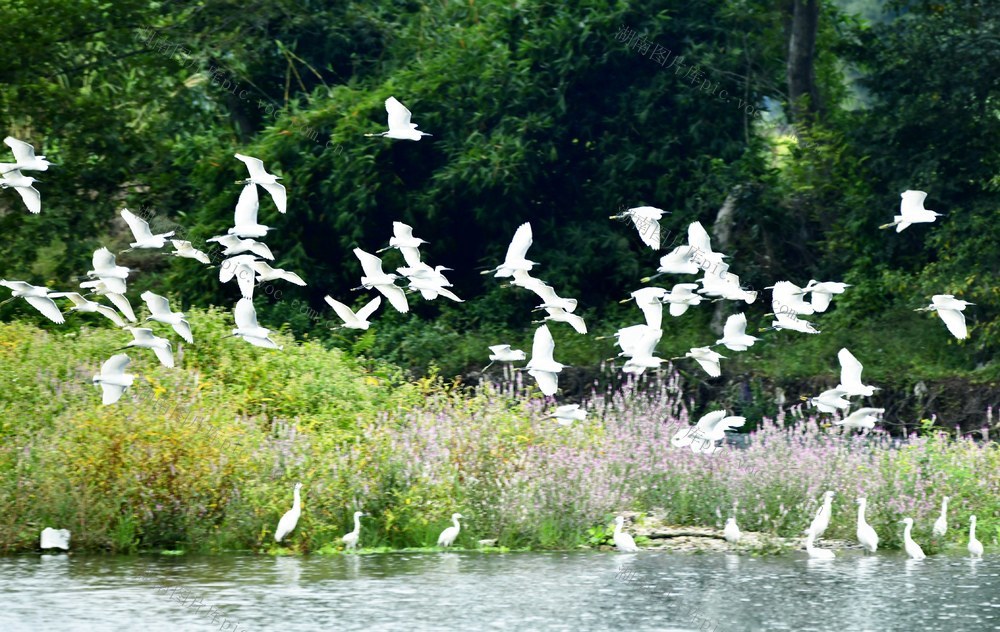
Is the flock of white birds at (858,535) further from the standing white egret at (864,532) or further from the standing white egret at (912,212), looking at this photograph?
the standing white egret at (912,212)

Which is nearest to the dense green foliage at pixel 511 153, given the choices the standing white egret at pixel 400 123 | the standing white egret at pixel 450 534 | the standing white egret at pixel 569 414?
the standing white egret at pixel 400 123

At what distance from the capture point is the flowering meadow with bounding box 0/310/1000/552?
14.1 metres

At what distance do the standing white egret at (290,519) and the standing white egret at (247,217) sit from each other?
376 centimetres

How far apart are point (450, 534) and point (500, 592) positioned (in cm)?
192

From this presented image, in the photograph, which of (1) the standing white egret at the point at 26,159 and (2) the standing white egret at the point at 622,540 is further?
(1) the standing white egret at the point at 26,159

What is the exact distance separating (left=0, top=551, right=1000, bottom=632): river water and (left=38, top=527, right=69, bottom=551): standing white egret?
184 mm

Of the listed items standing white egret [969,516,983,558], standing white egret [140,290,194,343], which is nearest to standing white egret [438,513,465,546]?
standing white egret [140,290,194,343]

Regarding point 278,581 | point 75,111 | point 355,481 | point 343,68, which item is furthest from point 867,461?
point 343,68

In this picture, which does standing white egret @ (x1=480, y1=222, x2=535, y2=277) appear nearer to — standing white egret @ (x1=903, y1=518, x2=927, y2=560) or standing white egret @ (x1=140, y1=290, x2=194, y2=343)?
standing white egret @ (x1=140, y1=290, x2=194, y2=343)

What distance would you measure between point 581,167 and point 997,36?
A: 8384 millimetres

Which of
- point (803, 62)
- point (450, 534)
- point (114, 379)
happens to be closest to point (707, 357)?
point (450, 534)

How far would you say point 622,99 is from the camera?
30.1 metres

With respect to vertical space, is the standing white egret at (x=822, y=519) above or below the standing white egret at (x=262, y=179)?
below

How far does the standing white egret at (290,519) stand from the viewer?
13.7 metres
